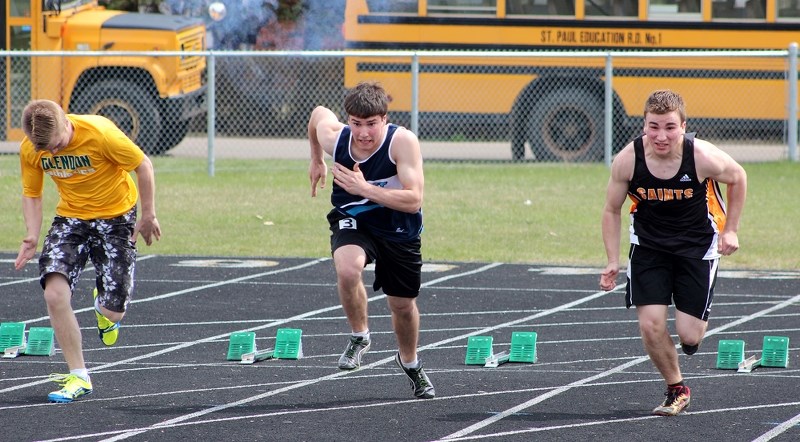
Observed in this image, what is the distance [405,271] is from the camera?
7.31 m

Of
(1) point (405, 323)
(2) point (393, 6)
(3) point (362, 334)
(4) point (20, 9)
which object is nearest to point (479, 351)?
(3) point (362, 334)

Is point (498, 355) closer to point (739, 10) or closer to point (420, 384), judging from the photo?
point (420, 384)

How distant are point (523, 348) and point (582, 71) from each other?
13.0m

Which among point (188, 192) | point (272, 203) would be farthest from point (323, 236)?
point (188, 192)

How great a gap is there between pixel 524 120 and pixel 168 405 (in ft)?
47.8

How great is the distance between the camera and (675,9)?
21297 millimetres

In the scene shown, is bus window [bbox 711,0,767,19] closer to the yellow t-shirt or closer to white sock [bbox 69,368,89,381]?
the yellow t-shirt

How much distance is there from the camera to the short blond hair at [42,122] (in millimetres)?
7281

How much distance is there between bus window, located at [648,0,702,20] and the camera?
21.2m

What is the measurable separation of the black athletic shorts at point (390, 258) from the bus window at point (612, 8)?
14629 mm

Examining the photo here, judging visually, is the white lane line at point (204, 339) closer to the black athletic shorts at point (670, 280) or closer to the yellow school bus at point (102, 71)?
the black athletic shorts at point (670, 280)

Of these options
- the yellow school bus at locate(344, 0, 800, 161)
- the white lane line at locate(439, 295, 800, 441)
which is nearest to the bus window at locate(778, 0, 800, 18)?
the yellow school bus at locate(344, 0, 800, 161)

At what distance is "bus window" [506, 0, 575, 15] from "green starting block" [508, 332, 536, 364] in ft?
43.9

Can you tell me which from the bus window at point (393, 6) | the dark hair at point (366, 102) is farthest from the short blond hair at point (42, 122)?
the bus window at point (393, 6)
